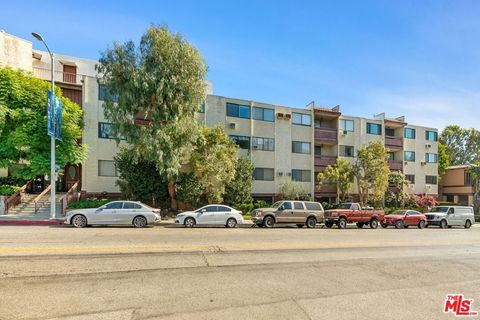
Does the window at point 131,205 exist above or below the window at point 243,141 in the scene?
below

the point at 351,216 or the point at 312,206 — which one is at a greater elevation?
the point at 312,206

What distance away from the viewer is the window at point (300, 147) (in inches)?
1288

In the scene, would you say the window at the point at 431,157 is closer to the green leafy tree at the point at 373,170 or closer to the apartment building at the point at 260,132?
the apartment building at the point at 260,132

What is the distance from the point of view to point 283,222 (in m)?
20.4

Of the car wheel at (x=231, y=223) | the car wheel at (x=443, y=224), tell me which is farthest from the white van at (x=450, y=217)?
the car wheel at (x=231, y=223)

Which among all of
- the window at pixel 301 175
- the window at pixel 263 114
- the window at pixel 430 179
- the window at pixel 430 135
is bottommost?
the window at pixel 430 179

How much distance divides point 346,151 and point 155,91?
24.0 meters

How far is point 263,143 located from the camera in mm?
31375

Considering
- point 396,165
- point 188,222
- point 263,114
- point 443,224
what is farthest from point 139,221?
point 396,165

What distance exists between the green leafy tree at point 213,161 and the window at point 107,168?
7.43 metres

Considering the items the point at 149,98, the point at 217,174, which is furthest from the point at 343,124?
the point at 149,98

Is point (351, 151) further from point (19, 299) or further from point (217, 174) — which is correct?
point (19, 299)

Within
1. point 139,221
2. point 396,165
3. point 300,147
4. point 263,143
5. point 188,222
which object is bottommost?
point 188,222

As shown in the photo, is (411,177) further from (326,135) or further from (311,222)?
(311,222)
